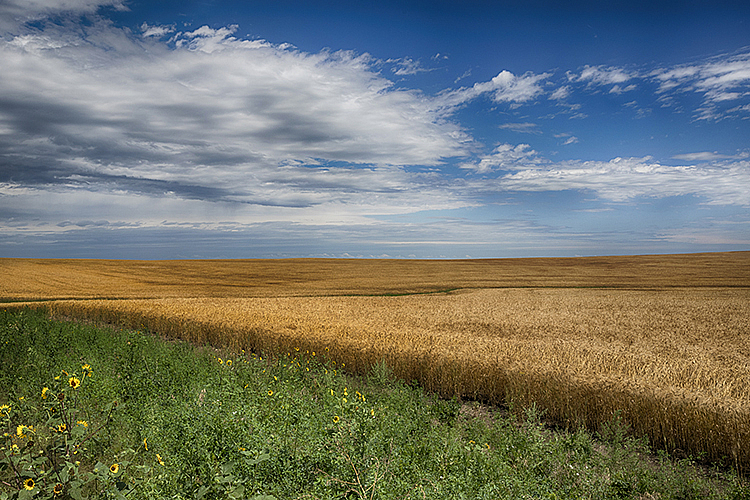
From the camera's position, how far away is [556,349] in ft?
33.3

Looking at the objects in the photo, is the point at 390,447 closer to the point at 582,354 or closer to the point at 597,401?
the point at 597,401

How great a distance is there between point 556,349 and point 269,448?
8.30m

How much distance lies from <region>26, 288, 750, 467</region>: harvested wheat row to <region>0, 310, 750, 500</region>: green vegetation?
517mm

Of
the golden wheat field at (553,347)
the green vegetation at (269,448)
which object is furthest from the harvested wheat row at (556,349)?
the green vegetation at (269,448)

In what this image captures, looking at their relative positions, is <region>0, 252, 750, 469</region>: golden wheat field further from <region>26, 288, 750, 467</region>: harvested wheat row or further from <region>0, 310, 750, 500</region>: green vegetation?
<region>0, 310, 750, 500</region>: green vegetation

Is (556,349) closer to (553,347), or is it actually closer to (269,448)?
(553,347)

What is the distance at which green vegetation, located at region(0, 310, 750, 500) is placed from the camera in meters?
3.54

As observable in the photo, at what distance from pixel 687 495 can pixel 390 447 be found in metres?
3.51

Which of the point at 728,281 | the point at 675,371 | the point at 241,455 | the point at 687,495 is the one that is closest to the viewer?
the point at 241,455

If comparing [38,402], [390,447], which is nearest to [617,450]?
[390,447]

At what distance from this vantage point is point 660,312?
18172mm

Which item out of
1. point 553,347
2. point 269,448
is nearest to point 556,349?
point 553,347

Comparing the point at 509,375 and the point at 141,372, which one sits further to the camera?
the point at 509,375

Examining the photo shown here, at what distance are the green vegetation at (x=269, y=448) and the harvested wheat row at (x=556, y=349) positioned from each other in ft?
1.69
